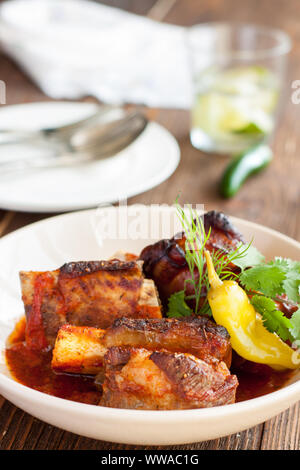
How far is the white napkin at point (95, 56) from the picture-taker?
13.8 feet

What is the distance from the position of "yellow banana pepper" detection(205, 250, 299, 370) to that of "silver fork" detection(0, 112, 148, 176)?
1.61 m

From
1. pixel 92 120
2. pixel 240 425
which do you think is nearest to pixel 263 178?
pixel 92 120

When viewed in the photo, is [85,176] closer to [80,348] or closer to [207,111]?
[207,111]

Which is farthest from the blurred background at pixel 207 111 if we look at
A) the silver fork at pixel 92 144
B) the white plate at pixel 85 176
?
the silver fork at pixel 92 144

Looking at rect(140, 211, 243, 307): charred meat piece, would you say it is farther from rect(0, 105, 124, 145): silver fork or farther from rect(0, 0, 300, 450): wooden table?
rect(0, 105, 124, 145): silver fork

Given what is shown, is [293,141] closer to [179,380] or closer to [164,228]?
[164,228]

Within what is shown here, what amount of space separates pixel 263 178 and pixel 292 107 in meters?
1.10

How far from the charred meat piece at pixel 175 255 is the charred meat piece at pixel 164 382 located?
1.23 feet

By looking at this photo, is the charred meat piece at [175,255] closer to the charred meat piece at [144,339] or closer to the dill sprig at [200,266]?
the dill sprig at [200,266]

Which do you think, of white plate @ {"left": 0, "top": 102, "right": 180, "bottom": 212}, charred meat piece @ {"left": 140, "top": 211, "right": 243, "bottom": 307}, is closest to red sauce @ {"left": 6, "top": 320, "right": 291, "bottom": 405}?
charred meat piece @ {"left": 140, "top": 211, "right": 243, "bottom": 307}

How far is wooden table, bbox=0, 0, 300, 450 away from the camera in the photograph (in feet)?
5.54

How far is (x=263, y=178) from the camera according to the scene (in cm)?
342

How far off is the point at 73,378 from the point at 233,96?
90.2 inches
